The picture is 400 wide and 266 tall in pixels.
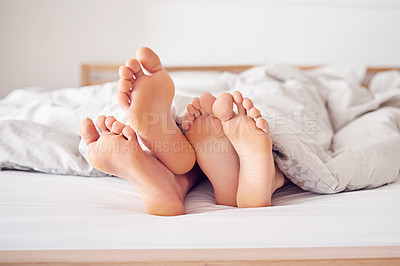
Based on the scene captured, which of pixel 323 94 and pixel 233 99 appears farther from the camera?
pixel 323 94

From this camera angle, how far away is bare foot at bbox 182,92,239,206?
79cm

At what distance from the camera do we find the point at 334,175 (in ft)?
2.70

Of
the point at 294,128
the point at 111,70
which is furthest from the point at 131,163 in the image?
the point at 111,70

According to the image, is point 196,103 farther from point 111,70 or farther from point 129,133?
point 111,70

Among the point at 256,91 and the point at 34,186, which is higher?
the point at 256,91

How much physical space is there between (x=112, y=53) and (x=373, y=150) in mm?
1909

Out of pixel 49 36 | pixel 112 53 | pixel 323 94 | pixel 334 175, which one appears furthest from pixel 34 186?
pixel 49 36

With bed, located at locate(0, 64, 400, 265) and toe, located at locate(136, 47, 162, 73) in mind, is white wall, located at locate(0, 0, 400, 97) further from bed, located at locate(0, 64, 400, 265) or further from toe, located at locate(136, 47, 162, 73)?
bed, located at locate(0, 64, 400, 265)

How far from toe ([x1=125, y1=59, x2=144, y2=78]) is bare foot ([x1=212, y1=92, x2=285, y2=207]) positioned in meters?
0.17

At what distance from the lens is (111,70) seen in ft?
7.93

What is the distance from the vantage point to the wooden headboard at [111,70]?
2.30 m

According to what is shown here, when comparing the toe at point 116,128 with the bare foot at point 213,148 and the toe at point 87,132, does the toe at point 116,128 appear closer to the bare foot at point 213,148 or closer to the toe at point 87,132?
the toe at point 87,132

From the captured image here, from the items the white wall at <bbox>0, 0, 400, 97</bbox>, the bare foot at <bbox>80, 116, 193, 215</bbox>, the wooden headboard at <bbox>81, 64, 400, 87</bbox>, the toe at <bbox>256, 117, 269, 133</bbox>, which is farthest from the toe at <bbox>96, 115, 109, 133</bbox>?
the white wall at <bbox>0, 0, 400, 97</bbox>

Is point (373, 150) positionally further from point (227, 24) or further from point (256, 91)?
point (227, 24)
